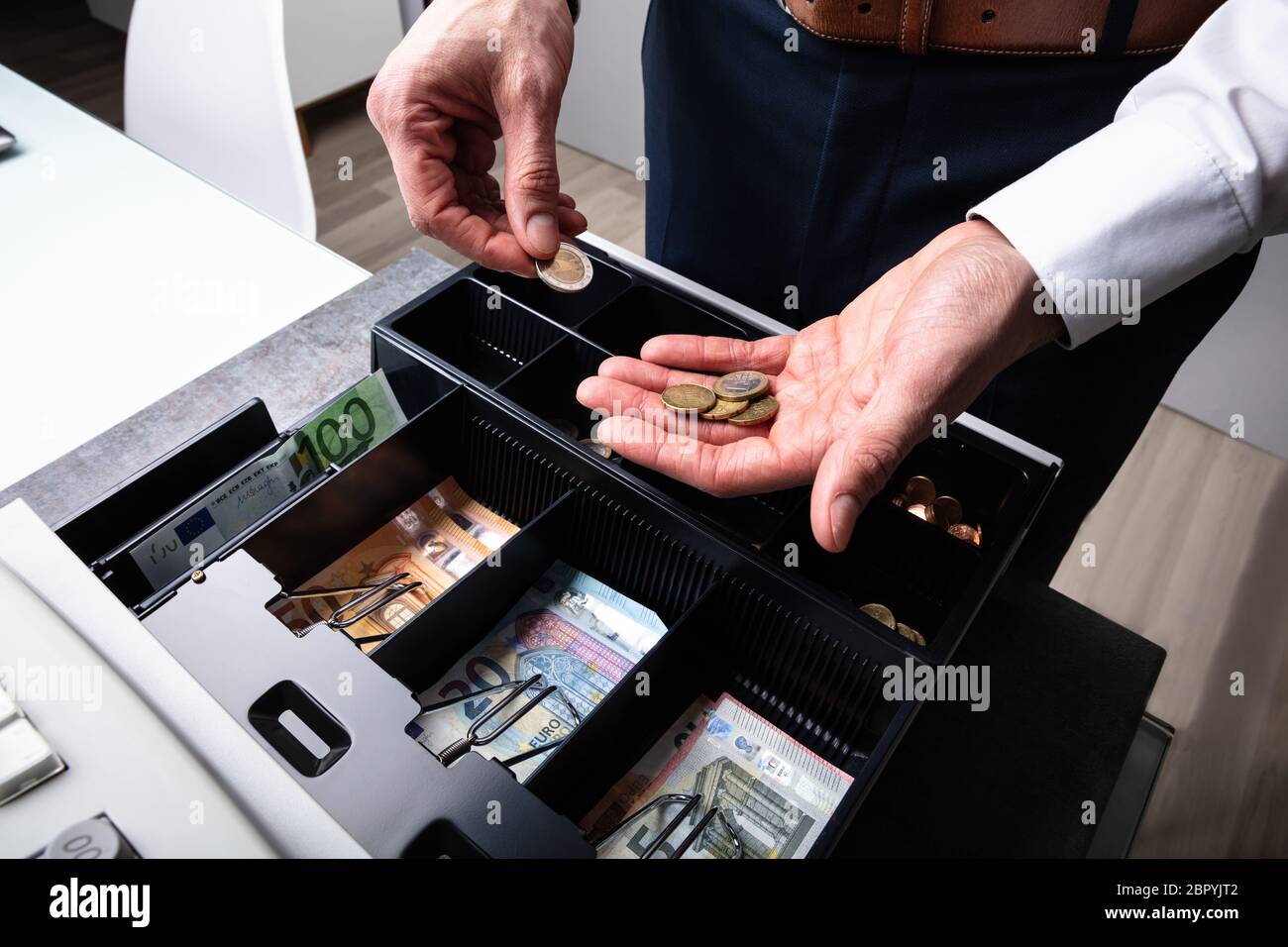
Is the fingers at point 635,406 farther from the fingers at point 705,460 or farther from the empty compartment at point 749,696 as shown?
the empty compartment at point 749,696

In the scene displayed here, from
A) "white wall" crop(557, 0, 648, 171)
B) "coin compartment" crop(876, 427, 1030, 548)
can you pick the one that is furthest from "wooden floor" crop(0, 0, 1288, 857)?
"coin compartment" crop(876, 427, 1030, 548)

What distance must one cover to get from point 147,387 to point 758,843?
3.18ft

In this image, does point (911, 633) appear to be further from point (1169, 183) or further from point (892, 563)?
point (1169, 183)

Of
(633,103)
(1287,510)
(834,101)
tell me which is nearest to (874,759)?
(834,101)

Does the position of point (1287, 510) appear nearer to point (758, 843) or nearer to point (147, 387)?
point (758, 843)

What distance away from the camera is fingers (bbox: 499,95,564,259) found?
0.94 meters

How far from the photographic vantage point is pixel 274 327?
1.22m

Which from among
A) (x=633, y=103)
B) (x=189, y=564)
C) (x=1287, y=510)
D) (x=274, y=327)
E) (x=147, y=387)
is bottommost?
(x=189, y=564)

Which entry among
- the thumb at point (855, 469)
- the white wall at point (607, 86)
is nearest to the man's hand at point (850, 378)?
the thumb at point (855, 469)

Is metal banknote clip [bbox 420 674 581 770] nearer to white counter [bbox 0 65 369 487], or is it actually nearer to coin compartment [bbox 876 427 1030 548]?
coin compartment [bbox 876 427 1030 548]

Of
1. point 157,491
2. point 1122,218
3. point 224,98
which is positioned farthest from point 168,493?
point 224,98

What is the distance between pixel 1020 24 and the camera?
0.88 meters

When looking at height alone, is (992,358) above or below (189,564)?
above

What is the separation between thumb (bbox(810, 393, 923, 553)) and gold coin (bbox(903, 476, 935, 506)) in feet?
0.74
